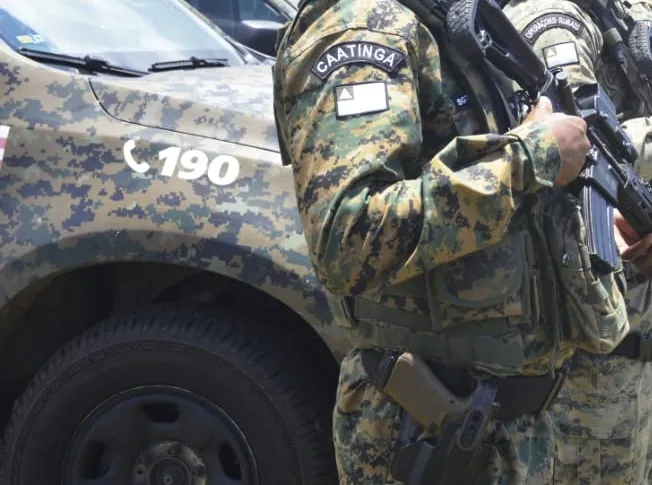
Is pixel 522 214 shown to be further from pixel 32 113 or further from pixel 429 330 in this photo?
pixel 32 113

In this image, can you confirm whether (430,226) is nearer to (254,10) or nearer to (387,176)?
(387,176)

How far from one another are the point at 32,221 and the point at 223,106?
570 mm

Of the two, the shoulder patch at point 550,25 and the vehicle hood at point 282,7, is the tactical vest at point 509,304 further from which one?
the vehicle hood at point 282,7

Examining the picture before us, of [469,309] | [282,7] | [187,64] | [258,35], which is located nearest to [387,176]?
[469,309]

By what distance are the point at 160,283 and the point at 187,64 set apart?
77 cm

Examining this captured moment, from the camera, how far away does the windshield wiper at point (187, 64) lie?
3.12m

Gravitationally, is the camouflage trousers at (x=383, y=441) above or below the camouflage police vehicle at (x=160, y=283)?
below

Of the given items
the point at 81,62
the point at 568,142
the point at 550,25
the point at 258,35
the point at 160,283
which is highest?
the point at 258,35

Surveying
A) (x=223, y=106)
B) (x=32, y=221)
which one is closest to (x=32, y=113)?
(x=32, y=221)

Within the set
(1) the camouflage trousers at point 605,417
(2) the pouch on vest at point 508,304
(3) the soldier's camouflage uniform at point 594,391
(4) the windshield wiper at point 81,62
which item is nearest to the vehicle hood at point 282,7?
(4) the windshield wiper at point 81,62

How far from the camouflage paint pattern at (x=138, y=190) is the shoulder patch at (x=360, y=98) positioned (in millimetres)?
818

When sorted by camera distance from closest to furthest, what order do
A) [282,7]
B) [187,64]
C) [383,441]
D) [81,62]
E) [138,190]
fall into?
[383,441] → [138,190] → [81,62] → [187,64] → [282,7]

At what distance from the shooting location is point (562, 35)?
106 inches

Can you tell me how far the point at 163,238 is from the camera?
256cm
